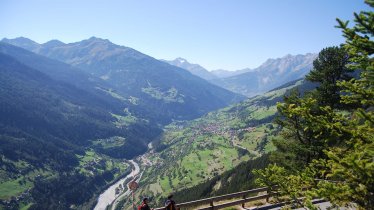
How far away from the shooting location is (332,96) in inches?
1240

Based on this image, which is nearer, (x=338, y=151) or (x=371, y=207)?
(x=371, y=207)

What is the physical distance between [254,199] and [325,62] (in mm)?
15163

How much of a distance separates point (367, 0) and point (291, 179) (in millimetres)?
6870

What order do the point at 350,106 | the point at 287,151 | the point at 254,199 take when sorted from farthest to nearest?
1. the point at 287,151
2. the point at 350,106
3. the point at 254,199

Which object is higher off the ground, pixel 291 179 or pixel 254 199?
pixel 291 179

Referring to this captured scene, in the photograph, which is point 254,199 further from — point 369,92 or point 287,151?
point 369,92

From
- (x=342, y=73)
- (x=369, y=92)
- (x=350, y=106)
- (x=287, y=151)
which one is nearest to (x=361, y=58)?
(x=369, y=92)

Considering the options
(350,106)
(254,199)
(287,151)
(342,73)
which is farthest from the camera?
(287,151)

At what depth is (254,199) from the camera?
90.6ft

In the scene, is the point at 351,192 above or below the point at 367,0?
below

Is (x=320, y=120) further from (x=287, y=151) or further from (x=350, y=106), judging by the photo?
(x=287, y=151)

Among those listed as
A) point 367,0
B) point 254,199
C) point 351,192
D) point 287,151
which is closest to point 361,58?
point 367,0

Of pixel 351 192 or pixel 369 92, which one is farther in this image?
pixel 369 92

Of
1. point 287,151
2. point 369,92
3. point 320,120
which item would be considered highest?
point 369,92
